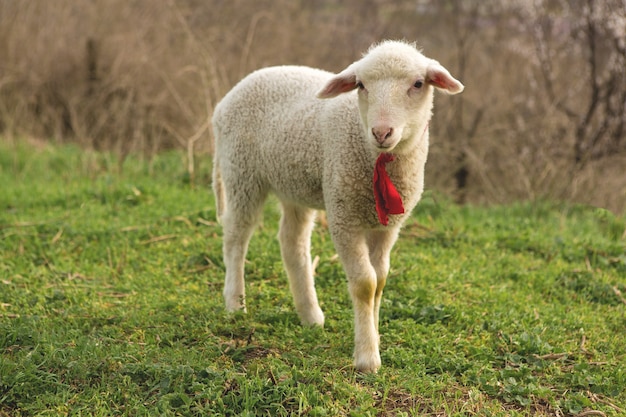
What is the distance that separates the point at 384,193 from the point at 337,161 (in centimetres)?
33

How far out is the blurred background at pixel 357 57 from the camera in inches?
316

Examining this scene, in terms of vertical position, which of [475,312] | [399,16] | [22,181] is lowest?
[22,181]

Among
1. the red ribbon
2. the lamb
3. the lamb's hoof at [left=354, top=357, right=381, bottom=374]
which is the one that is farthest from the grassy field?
the red ribbon

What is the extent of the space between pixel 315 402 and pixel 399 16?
896cm

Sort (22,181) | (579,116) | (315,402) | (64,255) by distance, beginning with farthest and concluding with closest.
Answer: (579,116)
(22,181)
(64,255)
(315,402)

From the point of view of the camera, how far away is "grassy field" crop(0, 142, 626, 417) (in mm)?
3270

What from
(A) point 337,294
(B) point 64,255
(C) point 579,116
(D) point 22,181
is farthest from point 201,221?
(C) point 579,116

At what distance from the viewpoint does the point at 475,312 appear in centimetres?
432

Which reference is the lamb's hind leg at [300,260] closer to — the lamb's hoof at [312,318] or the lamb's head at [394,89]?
the lamb's hoof at [312,318]

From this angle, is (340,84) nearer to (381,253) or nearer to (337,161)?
(337,161)

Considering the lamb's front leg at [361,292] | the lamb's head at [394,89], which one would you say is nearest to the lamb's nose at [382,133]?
the lamb's head at [394,89]

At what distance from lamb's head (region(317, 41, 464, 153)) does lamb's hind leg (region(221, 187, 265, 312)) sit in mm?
1071

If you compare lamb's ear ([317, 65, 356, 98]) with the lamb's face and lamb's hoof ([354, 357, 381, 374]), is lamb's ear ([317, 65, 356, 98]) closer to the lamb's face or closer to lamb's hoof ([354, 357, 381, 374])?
the lamb's face

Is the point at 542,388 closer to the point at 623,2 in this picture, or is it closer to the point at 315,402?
the point at 315,402
